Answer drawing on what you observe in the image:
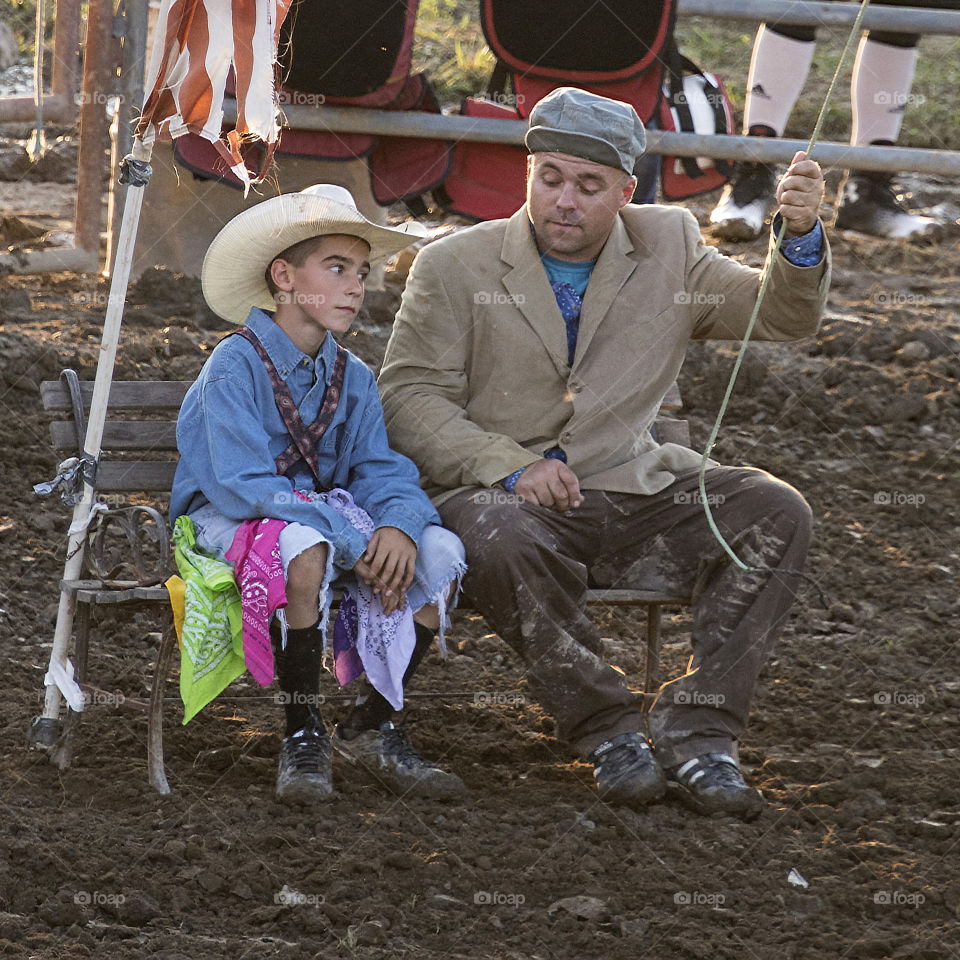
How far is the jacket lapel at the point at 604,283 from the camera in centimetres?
403

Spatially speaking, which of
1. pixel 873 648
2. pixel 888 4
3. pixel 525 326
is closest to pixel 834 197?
pixel 888 4

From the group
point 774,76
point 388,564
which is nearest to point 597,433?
point 388,564

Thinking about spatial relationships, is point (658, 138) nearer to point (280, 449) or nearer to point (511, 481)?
point (511, 481)

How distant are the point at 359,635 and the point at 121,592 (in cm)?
57

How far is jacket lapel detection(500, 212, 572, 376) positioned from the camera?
4.02 meters

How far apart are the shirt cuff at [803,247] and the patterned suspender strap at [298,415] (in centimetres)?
116

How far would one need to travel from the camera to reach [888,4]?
23.5ft

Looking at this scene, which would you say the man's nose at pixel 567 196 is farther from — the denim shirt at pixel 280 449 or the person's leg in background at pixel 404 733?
the person's leg in background at pixel 404 733

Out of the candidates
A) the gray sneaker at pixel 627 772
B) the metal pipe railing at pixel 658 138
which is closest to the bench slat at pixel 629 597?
the gray sneaker at pixel 627 772

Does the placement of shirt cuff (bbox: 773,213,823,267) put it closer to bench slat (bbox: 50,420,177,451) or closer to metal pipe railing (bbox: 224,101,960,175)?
bench slat (bbox: 50,420,177,451)

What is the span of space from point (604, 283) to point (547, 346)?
24 centimetres

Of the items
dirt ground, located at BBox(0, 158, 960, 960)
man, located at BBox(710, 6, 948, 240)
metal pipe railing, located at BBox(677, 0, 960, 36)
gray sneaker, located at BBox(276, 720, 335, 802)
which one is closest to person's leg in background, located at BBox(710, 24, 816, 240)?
man, located at BBox(710, 6, 948, 240)

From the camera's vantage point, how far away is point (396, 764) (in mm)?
3672

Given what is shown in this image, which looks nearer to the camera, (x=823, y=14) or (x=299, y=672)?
(x=299, y=672)
